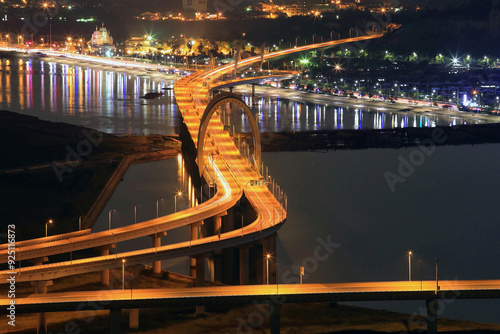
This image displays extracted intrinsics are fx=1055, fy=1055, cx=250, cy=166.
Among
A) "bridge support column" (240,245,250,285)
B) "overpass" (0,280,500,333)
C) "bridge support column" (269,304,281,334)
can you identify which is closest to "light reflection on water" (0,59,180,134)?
"bridge support column" (240,245,250,285)

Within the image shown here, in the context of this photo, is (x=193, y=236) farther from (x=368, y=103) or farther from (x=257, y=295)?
(x=368, y=103)

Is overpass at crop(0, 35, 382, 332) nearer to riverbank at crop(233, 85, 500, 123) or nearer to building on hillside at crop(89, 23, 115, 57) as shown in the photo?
riverbank at crop(233, 85, 500, 123)

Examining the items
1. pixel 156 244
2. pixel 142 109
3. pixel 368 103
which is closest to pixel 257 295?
pixel 156 244

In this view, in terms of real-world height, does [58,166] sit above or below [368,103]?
below

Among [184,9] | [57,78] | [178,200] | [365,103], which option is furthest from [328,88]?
[184,9]

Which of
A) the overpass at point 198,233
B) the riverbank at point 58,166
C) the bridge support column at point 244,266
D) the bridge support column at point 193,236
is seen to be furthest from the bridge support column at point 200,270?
the riverbank at point 58,166
